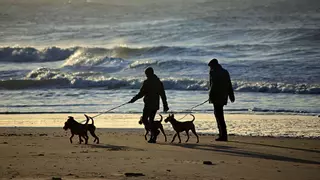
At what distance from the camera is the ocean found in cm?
2358

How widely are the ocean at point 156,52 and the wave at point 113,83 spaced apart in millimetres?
39

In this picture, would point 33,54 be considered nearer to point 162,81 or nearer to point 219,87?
point 162,81

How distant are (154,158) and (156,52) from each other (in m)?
30.3

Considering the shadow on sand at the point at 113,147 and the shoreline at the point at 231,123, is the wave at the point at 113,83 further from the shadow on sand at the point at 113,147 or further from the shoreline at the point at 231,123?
the shadow on sand at the point at 113,147

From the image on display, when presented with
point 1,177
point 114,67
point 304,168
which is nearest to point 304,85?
point 114,67

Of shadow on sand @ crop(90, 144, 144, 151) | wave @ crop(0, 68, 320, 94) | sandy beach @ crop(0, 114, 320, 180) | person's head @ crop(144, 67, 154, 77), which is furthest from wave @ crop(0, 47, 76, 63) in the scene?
shadow on sand @ crop(90, 144, 144, 151)

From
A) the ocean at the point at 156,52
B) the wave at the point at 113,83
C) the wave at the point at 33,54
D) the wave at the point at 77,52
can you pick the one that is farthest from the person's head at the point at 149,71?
the wave at the point at 33,54

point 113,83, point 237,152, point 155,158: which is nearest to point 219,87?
point 237,152

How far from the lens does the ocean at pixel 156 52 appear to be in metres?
23.6

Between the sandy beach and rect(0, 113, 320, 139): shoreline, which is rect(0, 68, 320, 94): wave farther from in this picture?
the sandy beach

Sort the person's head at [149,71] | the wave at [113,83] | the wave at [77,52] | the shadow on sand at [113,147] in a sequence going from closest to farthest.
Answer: the shadow on sand at [113,147], the person's head at [149,71], the wave at [113,83], the wave at [77,52]

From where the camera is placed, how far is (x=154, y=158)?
1096cm

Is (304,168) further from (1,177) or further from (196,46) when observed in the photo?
(196,46)

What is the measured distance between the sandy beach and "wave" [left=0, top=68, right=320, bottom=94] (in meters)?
11.3
